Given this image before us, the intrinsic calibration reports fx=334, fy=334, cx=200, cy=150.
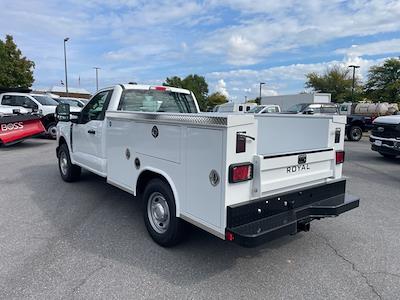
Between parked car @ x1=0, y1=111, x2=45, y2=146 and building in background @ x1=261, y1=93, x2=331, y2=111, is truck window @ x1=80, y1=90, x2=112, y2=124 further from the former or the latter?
building in background @ x1=261, y1=93, x2=331, y2=111

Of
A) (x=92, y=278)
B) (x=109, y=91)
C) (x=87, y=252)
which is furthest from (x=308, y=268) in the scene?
(x=109, y=91)

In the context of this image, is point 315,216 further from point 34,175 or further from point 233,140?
point 34,175

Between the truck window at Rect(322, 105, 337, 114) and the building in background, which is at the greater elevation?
the building in background

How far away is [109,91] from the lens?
5.32 meters

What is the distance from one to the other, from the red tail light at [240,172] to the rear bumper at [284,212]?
0.79ft

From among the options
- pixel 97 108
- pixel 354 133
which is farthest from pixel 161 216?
pixel 354 133

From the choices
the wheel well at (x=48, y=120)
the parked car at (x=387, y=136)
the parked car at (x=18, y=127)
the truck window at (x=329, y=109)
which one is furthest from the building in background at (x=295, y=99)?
the parked car at (x=18, y=127)

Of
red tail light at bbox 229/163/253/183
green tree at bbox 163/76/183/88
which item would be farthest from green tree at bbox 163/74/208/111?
red tail light at bbox 229/163/253/183

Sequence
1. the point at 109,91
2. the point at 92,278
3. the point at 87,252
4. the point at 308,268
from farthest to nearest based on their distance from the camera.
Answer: the point at 109,91 → the point at 87,252 → the point at 308,268 → the point at 92,278

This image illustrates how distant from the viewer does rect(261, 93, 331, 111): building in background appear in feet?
107

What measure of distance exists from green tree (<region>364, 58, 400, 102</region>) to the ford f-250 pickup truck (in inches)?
2104

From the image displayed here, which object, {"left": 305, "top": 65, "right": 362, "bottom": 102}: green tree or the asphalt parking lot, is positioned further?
{"left": 305, "top": 65, "right": 362, "bottom": 102}: green tree

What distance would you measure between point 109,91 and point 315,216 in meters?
3.60

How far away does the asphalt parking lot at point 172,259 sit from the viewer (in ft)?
10.1
